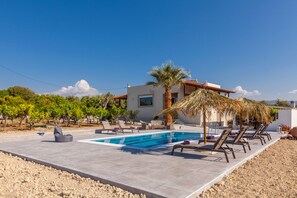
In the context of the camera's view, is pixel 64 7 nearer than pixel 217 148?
No

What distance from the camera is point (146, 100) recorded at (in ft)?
109

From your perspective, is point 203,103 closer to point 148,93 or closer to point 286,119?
point 286,119

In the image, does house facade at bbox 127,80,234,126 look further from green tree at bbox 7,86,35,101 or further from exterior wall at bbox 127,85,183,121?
green tree at bbox 7,86,35,101

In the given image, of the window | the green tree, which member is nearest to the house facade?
the window

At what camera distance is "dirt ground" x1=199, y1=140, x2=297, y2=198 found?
4.89 meters

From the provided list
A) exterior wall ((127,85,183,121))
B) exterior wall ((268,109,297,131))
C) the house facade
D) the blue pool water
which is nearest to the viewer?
the blue pool water

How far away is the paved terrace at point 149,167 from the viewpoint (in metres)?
4.87

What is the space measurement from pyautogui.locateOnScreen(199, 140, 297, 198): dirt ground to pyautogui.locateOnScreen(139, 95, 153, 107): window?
81.8ft

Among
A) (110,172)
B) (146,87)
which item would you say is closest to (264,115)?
(110,172)

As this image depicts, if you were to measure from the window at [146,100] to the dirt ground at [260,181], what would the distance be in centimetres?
2494

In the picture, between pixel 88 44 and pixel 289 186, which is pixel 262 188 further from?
pixel 88 44

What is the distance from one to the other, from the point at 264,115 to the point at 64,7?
72.1ft

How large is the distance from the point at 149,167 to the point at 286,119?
65.8 feet

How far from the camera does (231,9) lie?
17656mm
